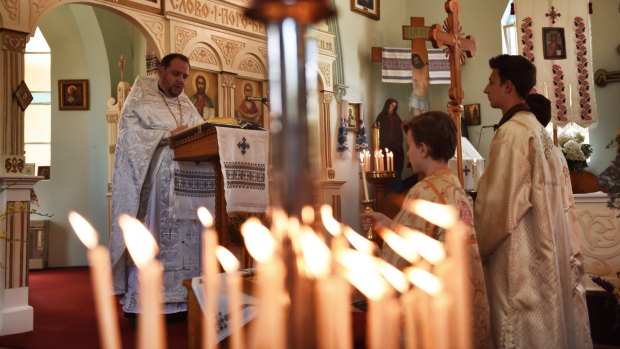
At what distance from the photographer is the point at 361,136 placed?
1095 centimetres

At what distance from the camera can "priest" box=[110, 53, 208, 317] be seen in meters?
4.28

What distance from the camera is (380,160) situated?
10.4 meters

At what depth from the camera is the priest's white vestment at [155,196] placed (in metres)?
4.28

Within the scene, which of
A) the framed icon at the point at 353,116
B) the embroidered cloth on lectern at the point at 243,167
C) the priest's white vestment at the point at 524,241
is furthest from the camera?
the framed icon at the point at 353,116

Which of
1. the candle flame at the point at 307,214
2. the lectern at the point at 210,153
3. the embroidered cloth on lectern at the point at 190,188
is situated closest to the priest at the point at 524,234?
the lectern at the point at 210,153

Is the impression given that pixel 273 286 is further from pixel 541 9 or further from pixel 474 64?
pixel 474 64

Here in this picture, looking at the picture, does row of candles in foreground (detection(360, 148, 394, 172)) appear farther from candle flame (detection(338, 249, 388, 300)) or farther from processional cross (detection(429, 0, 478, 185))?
candle flame (detection(338, 249, 388, 300))

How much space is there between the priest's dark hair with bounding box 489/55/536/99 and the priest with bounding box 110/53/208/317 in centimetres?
222

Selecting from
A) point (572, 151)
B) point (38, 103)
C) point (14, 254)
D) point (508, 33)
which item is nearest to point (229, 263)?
point (14, 254)

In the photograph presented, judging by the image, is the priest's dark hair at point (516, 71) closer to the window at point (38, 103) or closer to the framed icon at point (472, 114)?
the framed icon at point (472, 114)

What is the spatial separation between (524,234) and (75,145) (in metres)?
8.74

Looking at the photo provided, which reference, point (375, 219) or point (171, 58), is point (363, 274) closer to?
point (375, 219)

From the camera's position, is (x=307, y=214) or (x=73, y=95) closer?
(x=307, y=214)

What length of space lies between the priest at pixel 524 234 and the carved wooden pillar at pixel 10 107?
12.4 feet
